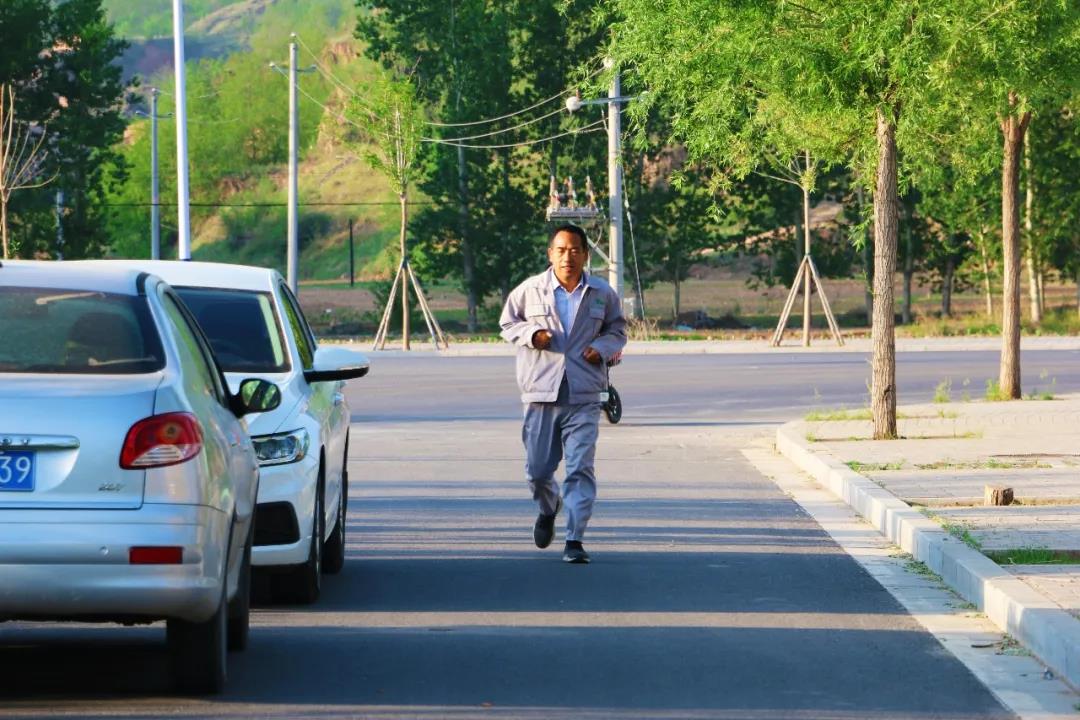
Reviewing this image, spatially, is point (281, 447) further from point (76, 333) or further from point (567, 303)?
point (567, 303)

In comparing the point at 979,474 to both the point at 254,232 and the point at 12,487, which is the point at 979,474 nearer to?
the point at 12,487

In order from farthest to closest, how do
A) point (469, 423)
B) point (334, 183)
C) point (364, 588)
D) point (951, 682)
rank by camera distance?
point (334, 183)
point (469, 423)
point (364, 588)
point (951, 682)

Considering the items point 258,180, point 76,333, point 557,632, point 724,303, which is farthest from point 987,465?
point 258,180

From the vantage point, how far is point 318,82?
134 meters

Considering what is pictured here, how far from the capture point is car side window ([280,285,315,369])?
33.8 feet

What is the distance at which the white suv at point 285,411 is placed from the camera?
29.3 ft

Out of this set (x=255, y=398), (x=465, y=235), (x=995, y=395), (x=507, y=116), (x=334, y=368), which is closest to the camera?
(x=255, y=398)

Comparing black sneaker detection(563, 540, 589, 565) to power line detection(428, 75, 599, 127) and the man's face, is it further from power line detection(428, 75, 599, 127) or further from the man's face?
power line detection(428, 75, 599, 127)

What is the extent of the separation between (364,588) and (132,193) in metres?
→ 98.2

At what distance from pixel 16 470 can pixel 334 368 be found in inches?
127

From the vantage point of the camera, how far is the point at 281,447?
9.05 metres

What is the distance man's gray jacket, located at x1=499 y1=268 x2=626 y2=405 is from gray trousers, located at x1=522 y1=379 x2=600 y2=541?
0.25ft

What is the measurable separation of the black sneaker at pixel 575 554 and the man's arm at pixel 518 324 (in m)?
1.14

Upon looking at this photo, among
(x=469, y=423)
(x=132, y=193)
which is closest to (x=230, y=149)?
(x=132, y=193)
